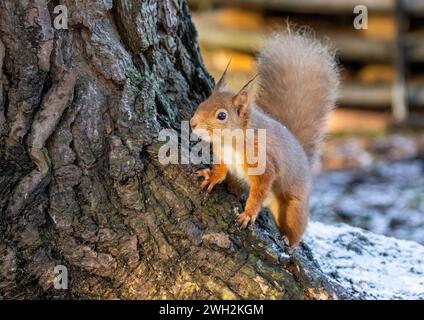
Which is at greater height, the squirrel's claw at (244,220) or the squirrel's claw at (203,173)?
the squirrel's claw at (203,173)

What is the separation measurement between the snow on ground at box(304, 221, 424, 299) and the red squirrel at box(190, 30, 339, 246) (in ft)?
0.68

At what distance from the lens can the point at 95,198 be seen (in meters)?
2.14

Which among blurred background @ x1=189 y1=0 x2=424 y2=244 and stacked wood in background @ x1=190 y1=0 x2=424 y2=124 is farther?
stacked wood in background @ x1=190 y1=0 x2=424 y2=124

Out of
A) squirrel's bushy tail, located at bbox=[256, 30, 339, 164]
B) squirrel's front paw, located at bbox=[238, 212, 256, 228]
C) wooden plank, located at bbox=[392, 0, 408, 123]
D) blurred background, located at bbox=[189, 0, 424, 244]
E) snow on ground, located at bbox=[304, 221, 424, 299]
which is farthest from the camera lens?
wooden plank, located at bbox=[392, 0, 408, 123]

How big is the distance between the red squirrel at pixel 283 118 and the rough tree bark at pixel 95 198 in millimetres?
152

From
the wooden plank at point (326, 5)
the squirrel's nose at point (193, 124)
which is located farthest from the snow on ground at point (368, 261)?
the wooden plank at point (326, 5)

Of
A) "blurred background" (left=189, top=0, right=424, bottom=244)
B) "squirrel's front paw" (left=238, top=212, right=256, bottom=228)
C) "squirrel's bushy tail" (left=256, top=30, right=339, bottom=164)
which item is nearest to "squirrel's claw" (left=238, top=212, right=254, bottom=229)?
"squirrel's front paw" (left=238, top=212, right=256, bottom=228)

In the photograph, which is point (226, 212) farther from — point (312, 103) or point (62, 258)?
point (312, 103)

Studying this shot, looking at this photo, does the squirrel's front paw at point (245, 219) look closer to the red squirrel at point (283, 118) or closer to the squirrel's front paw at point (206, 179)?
the red squirrel at point (283, 118)

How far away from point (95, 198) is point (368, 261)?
1.12 m

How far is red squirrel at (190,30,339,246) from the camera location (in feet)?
7.65

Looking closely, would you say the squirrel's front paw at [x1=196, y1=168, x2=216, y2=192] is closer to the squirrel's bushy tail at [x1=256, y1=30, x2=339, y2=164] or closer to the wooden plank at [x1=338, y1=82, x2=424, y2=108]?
the squirrel's bushy tail at [x1=256, y1=30, x2=339, y2=164]

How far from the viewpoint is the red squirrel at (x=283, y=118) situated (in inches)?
91.8

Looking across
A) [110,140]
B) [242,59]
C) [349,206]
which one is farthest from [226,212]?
[242,59]
